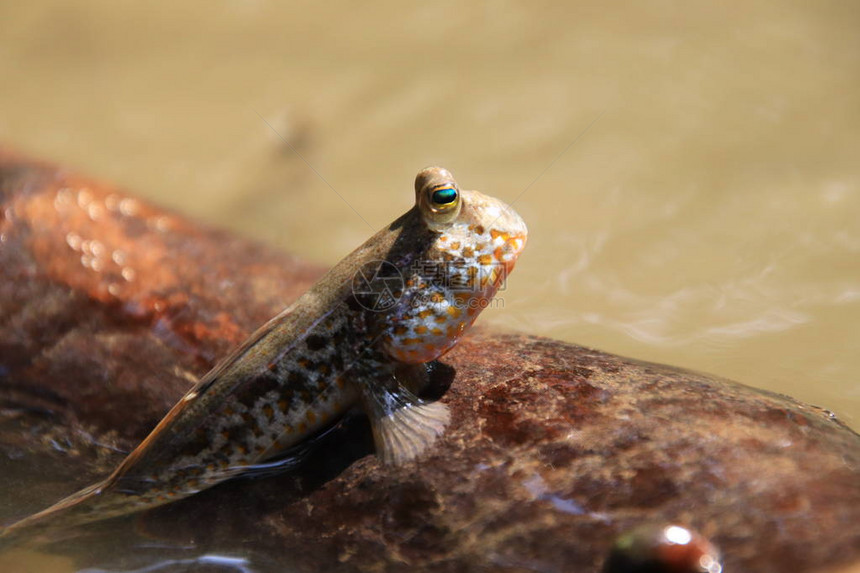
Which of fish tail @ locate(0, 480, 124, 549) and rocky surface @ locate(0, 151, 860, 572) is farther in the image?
fish tail @ locate(0, 480, 124, 549)

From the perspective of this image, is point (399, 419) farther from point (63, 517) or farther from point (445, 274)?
point (63, 517)

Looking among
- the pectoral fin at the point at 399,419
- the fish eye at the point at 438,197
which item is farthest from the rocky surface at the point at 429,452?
the fish eye at the point at 438,197

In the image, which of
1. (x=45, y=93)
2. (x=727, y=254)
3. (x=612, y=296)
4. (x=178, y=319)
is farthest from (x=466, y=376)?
(x=45, y=93)

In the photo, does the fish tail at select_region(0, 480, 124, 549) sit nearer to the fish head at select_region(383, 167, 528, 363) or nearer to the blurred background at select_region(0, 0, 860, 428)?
the fish head at select_region(383, 167, 528, 363)

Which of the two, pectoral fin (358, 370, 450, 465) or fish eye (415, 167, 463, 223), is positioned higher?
fish eye (415, 167, 463, 223)

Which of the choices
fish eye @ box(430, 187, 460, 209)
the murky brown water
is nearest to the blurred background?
the murky brown water

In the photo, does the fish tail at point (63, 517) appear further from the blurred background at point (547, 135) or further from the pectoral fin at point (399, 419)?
the blurred background at point (547, 135)

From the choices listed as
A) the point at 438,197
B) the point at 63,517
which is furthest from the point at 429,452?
the point at 63,517
